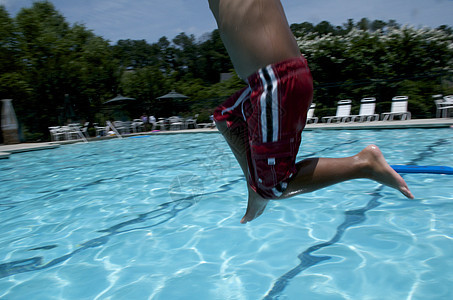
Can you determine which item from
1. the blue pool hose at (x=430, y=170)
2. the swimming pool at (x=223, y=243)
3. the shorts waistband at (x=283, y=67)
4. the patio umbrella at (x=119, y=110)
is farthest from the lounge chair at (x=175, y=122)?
the shorts waistband at (x=283, y=67)

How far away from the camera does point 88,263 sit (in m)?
2.66

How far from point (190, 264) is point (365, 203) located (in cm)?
206

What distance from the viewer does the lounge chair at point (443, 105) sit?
37.2 feet

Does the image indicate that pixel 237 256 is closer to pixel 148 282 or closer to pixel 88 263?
pixel 148 282

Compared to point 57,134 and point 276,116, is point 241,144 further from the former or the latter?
point 57,134

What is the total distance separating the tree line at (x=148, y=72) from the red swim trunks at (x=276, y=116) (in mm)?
13042

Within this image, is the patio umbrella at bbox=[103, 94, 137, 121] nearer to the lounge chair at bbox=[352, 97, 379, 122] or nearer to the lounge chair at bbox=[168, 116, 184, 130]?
the lounge chair at bbox=[168, 116, 184, 130]

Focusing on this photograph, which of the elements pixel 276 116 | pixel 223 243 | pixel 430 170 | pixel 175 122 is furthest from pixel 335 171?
pixel 175 122

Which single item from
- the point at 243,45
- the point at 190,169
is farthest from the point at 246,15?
the point at 190,169

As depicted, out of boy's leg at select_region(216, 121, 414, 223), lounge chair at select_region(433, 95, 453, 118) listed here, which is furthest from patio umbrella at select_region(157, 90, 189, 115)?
boy's leg at select_region(216, 121, 414, 223)

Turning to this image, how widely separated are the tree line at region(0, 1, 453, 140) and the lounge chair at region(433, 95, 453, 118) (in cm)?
41

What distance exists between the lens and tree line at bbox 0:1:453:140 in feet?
48.8

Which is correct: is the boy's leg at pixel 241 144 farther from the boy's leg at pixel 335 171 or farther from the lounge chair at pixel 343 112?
the lounge chair at pixel 343 112

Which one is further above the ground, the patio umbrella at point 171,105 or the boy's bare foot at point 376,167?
the patio umbrella at point 171,105
